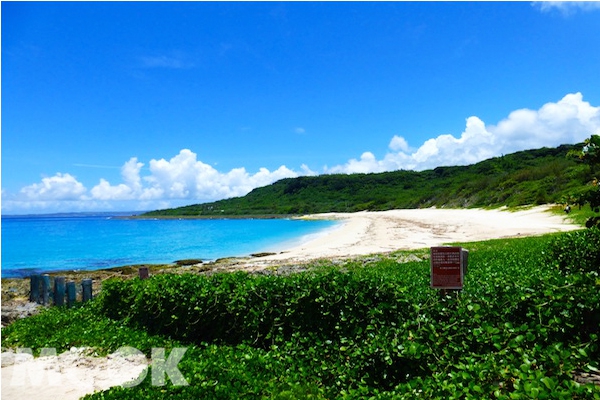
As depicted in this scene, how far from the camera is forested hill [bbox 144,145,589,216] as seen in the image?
6253 cm

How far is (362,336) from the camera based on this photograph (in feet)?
24.3

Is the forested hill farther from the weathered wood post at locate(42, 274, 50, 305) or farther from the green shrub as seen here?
the weathered wood post at locate(42, 274, 50, 305)

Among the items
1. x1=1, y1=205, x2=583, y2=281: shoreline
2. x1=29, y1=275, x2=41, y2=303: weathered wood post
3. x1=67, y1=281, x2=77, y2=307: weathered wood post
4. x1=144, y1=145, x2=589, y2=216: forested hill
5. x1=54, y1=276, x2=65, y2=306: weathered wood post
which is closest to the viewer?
x1=67, y1=281, x2=77, y2=307: weathered wood post

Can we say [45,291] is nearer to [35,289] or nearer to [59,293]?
[35,289]

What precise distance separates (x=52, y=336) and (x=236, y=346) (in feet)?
17.3

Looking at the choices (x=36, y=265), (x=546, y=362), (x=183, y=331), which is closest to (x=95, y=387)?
(x=183, y=331)

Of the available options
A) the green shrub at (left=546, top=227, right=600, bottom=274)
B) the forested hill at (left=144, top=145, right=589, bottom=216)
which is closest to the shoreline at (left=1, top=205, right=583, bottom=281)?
the forested hill at (left=144, top=145, right=589, bottom=216)

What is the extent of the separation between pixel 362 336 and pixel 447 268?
191cm

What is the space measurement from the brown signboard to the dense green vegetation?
0.77 feet

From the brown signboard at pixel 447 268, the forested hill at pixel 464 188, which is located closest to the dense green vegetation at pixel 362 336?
the brown signboard at pixel 447 268

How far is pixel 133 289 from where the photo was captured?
1105cm

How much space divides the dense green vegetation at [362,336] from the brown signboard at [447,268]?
9.3 inches

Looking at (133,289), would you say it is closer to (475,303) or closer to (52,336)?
(52,336)

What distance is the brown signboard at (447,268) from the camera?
7.24 meters
